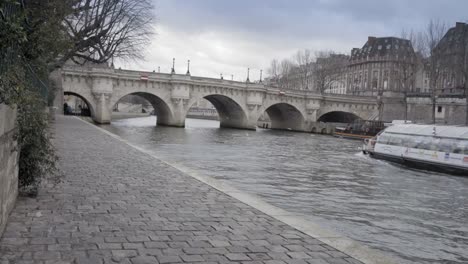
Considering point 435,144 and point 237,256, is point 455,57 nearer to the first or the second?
point 435,144

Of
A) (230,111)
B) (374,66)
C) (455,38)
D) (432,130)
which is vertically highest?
(455,38)

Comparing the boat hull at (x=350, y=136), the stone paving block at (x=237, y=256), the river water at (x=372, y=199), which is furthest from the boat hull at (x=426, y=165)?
the boat hull at (x=350, y=136)

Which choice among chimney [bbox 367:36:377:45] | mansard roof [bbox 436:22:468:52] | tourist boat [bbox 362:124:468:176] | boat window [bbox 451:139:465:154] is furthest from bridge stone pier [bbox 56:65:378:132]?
chimney [bbox 367:36:377:45]

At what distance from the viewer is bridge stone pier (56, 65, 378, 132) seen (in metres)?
52.0

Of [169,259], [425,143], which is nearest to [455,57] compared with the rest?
[425,143]

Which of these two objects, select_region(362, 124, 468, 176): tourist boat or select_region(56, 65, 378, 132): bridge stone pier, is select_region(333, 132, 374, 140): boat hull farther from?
select_region(362, 124, 468, 176): tourist boat

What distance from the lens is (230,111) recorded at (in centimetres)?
6844

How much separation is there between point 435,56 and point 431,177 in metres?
43.3

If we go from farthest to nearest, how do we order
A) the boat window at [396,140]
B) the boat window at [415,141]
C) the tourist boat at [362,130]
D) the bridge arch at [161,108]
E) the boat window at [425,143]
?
the bridge arch at [161,108], the tourist boat at [362,130], the boat window at [396,140], the boat window at [415,141], the boat window at [425,143]

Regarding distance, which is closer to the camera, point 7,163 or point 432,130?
point 7,163

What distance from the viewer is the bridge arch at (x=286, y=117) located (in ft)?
225

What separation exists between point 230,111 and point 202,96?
1033 cm

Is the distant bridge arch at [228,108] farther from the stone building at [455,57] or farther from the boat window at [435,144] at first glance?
the boat window at [435,144]

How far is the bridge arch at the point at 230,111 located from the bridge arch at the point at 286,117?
3.54 metres
